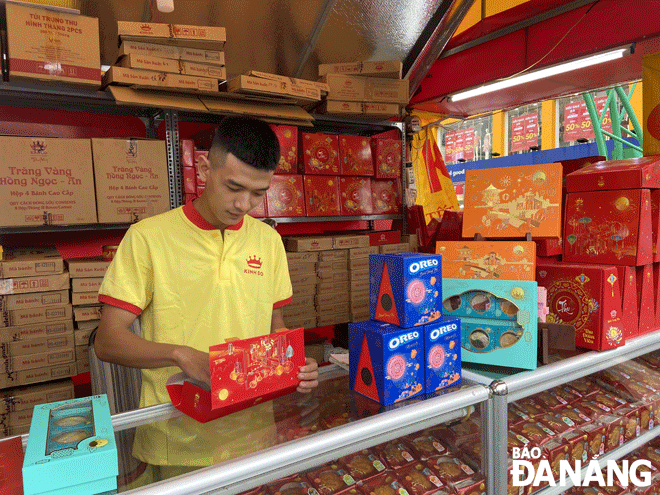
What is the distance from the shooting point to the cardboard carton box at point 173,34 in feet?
9.00

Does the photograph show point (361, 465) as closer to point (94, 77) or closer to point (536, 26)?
point (94, 77)

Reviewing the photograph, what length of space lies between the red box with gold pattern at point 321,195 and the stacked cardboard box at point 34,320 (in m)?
1.74

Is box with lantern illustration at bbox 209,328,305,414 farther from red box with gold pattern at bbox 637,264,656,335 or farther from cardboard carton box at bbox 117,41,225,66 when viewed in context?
cardboard carton box at bbox 117,41,225,66

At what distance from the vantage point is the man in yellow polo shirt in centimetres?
142

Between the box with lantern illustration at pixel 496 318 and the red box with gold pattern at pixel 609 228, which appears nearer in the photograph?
the box with lantern illustration at pixel 496 318

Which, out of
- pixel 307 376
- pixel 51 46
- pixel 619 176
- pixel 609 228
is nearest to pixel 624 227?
pixel 609 228

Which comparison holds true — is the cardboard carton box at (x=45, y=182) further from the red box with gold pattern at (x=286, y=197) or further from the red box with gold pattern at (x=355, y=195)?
the red box with gold pattern at (x=355, y=195)

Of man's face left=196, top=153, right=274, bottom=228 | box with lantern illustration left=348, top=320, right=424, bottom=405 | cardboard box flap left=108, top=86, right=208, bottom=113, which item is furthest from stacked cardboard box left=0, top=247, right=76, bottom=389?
box with lantern illustration left=348, top=320, right=424, bottom=405

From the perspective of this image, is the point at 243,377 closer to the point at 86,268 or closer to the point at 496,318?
the point at 496,318

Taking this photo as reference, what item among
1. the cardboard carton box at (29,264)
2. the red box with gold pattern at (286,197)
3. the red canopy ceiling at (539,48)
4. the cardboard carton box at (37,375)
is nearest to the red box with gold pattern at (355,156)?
the red box with gold pattern at (286,197)

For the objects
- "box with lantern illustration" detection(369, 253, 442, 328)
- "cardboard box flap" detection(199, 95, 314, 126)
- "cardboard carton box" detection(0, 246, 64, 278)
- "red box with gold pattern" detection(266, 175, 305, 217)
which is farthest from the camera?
"red box with gold pattern" detection(266, 175, 305, 217)

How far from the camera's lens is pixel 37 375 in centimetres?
252

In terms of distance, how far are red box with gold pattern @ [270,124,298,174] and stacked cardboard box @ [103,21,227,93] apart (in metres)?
0.58

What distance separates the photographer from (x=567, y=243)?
1.95 meters
